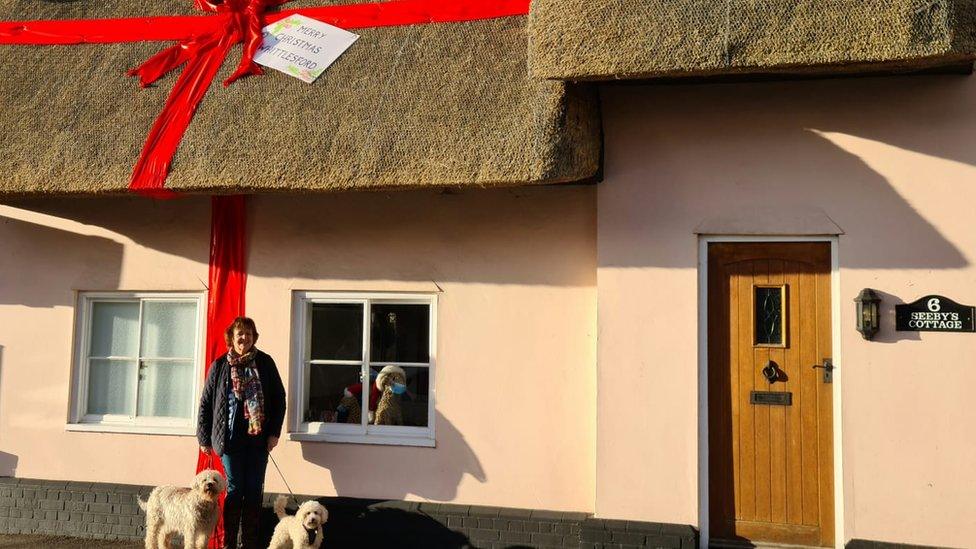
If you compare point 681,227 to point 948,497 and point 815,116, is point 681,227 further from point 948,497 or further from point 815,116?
point 948,497

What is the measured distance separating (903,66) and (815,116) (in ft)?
1.97

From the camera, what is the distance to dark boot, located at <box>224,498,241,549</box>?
5031 millimetres

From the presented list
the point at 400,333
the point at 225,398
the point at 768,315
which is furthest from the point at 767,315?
the point at 225,398

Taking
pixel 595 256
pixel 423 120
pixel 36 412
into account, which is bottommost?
pixel 36 412

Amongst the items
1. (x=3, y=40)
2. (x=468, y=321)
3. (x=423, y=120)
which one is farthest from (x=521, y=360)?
(x=3, y=40)

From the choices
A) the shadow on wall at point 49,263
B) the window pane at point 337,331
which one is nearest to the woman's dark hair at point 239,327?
the window pane at point 337,331

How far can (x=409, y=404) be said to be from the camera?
18.1 feet

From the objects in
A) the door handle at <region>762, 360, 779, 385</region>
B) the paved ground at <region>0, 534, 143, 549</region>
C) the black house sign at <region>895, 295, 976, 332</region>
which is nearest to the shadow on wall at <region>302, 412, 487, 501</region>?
the paved ground at <region>0, 534, 143, 549</region>

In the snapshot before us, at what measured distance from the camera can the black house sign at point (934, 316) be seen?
454 cm

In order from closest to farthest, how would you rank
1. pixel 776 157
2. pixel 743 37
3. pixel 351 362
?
pixel 743 37 → pixel 776 157 → pixel 351 362

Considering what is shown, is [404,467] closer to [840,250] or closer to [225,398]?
[225,398]

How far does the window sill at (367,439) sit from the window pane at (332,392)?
15 centimetres

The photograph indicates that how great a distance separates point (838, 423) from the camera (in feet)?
15.3

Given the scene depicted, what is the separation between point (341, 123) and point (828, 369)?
339cm
